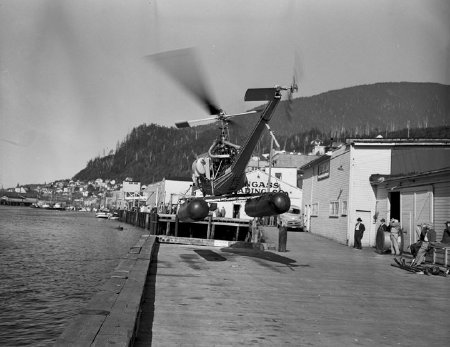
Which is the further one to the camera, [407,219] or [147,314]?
[407,219]

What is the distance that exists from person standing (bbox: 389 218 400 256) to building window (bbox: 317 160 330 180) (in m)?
12.4

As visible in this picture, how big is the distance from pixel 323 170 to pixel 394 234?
14.7 metres

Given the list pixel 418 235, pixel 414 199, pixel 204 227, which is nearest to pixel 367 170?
pixel 414 199

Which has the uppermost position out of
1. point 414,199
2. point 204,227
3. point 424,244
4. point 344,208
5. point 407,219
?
point 414,199

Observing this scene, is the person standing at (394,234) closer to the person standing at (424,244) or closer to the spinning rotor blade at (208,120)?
the person standing at (424,244)

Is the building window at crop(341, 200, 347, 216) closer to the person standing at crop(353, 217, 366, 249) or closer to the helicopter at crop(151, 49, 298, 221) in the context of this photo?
the person standing at crop(353, 217, 366, 249)

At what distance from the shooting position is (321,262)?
2058 cm

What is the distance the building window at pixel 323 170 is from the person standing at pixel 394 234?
1238 centimetres

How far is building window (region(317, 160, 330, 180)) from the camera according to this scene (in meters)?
37.7

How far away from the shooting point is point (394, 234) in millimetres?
25281

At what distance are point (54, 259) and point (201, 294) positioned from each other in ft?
53.3

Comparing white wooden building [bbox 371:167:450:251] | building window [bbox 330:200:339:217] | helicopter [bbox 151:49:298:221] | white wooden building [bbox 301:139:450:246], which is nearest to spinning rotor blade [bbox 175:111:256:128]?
helicopter [bbox 151:49:298:221]

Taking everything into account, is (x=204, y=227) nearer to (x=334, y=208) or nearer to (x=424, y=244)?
(x=334, y=208)

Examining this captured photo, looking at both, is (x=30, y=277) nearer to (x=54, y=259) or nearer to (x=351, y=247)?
(x=54, y=259)
